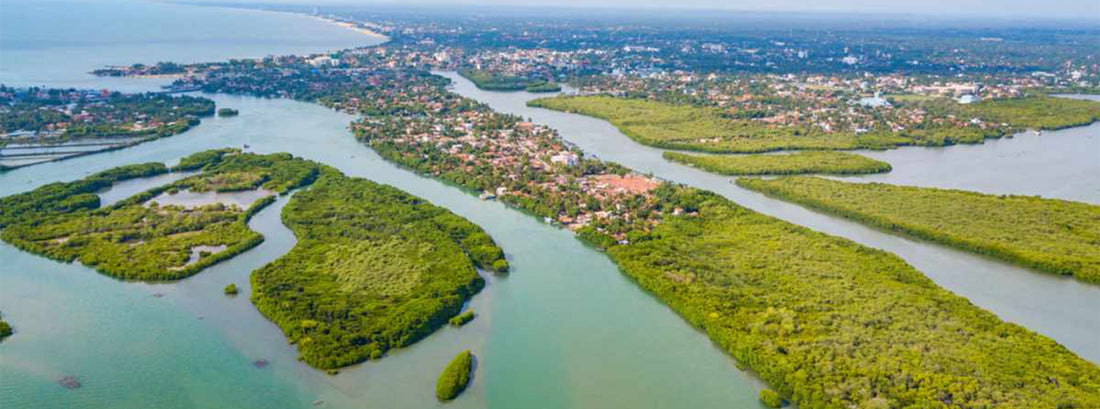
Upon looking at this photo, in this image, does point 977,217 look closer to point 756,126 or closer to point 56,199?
point 756,126

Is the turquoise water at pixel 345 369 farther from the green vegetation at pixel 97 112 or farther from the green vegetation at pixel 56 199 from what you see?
the green vegetation at pixel 97 112

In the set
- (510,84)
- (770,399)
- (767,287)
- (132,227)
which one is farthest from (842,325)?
(510,84)

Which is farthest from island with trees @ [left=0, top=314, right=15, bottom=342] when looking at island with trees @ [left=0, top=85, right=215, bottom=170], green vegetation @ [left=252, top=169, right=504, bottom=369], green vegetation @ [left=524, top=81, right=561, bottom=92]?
green vegetation @ [left=524, top=81, right=561, bottom=92]

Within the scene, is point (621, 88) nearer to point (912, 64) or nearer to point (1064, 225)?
point (1064, 225)

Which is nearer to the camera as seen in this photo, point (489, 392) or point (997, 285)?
point (489, 392)

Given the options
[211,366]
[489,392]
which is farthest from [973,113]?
[211,366]

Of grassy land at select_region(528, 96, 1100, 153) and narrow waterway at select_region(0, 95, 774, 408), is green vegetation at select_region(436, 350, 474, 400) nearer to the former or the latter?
narrow waterway at select_region(0, 95, 774, 408)
